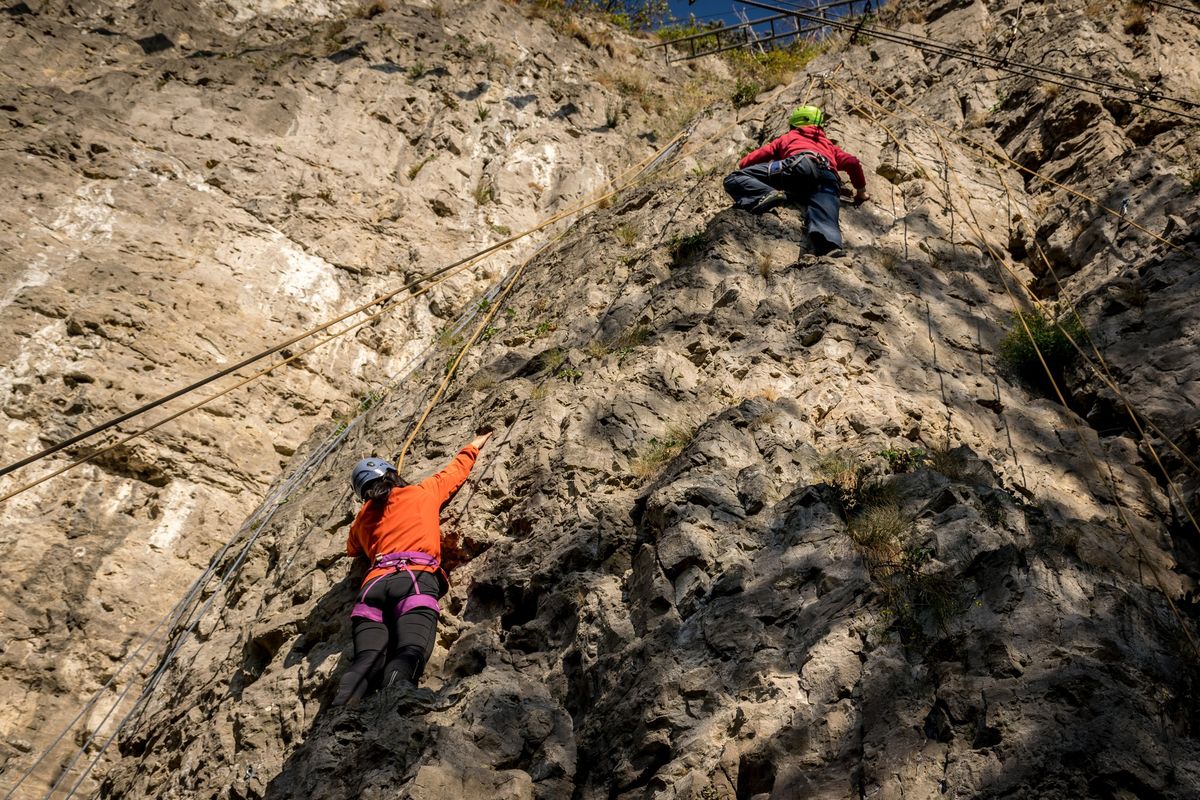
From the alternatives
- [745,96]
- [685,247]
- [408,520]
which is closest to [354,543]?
[408,520]

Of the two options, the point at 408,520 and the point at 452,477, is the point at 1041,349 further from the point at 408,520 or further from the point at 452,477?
the point at 408,520

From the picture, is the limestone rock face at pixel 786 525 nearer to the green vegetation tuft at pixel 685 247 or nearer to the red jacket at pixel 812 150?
the green vegetation tuft at pixel 685 247

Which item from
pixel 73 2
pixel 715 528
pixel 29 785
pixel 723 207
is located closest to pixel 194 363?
pixel 29 785

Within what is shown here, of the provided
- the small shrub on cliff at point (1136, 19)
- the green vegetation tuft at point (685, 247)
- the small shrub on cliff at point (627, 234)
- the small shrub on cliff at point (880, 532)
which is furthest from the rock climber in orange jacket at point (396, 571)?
the small shrub on cliff at point (1136, 19)

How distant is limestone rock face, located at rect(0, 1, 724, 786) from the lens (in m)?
7.02

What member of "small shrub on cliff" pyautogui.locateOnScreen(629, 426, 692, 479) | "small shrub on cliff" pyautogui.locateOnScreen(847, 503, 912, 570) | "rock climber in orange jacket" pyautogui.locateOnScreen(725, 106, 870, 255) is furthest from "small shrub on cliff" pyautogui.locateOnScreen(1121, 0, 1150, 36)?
"small shrub on cliff" pyautogui.locateOnScreen(847, 503, 912, 570)

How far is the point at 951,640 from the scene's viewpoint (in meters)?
3.84

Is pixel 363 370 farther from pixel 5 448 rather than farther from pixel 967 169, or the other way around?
pixel 967 169

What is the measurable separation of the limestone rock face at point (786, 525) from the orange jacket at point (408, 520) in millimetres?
134

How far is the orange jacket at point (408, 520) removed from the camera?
17.8ft

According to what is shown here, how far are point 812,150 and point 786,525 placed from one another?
4.29m

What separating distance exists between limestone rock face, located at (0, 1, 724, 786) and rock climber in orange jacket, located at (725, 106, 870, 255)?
3.39 m

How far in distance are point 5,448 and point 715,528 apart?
5.60m

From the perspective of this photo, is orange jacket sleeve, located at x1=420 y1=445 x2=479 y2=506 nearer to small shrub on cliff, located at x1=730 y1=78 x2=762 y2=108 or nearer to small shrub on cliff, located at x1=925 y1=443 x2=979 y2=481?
small shrub on cliff, located at x1=925 y1=443 x2=979 y2=481
